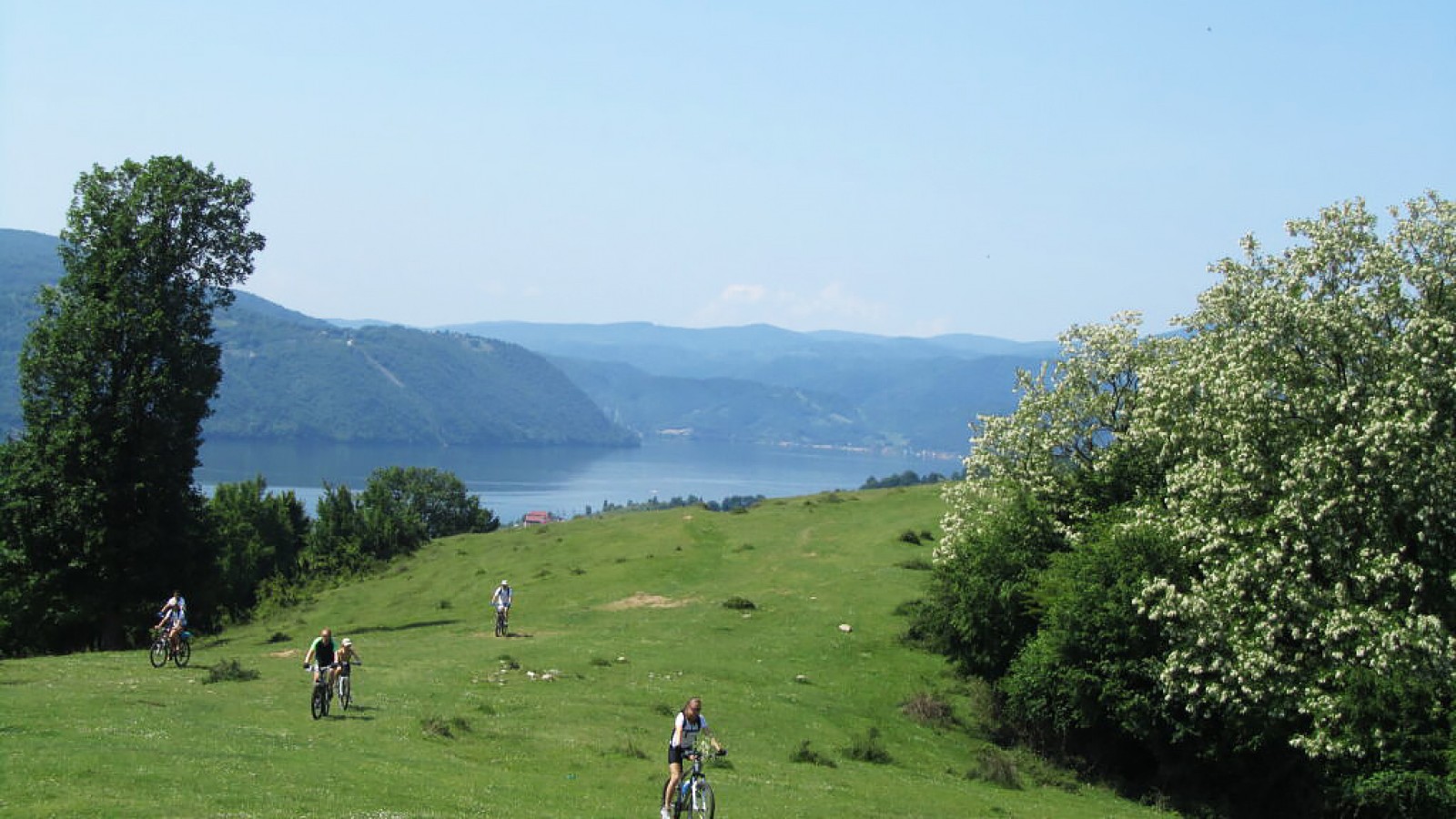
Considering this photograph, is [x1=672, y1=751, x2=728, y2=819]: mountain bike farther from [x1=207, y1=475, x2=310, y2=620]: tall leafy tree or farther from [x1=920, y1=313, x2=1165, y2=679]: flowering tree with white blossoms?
[x1=207, y1=475, x2=310, y2=620]: tall leafy tree

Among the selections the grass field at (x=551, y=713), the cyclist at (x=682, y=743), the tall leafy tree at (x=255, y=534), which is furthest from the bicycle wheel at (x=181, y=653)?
the tall leafy tree at (x=255, y=534)

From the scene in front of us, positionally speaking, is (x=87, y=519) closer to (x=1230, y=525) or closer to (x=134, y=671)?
(x=134, y=671)

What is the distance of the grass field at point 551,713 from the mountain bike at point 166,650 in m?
1.05

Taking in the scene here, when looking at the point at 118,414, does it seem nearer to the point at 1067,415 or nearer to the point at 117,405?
the point at 117,405

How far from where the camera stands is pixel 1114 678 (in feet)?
131

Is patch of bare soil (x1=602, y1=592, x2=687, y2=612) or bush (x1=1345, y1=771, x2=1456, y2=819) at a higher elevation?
bush (x1=1345, y1=771, x2=1456, y2=819)

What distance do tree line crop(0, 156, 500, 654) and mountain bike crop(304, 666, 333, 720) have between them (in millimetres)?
27516

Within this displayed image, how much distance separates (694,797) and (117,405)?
143ft

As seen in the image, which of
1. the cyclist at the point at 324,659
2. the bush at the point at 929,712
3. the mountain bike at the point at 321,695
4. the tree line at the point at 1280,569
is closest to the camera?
the mountain bike at the point at 321,695

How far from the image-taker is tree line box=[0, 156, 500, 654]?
5131 cm

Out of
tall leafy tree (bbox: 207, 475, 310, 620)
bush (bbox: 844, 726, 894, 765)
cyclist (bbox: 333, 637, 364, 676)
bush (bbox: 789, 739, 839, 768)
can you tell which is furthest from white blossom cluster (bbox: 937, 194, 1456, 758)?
tall leafy tree (bbox: 207, 475, 310, 620)

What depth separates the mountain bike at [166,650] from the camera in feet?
131

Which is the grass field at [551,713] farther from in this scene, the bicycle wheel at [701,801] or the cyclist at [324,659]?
the bicycle wheel at [701,801]

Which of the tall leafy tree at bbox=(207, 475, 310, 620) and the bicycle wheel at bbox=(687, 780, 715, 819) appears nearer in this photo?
the bicycle wheel at bbox=(687, 780, 715, 819)
